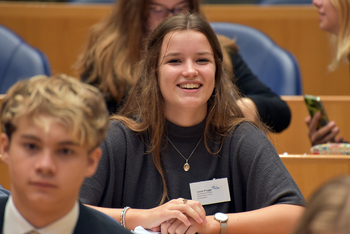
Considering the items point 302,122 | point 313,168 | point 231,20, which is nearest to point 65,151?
point 313,168

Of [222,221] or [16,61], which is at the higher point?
[16,61]

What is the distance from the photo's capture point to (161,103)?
71.0 inches

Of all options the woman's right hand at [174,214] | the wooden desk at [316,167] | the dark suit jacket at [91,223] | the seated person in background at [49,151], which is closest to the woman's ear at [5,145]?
the seated person in background at [49,151]

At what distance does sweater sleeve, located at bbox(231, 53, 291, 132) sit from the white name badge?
663 mm

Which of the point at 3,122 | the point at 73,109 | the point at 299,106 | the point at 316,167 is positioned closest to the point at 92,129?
the point at 73,109

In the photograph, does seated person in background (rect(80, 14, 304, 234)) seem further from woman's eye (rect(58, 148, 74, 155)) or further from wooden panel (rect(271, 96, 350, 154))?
wooden panel (rect(271, 96, 350, 154))

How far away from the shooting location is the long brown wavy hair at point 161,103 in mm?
1751

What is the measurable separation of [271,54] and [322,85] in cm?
60

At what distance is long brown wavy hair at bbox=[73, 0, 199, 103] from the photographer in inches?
97.4

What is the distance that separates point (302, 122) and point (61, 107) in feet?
6.18

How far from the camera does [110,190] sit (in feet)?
5.42

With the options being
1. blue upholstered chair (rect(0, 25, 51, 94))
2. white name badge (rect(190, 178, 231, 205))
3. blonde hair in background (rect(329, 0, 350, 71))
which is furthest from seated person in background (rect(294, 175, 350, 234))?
blue upholstered chair (rect(0, 25, 51, 94))

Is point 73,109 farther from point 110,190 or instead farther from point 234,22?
point 234,22

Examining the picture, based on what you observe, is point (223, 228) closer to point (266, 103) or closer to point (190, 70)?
point (190, 70)
